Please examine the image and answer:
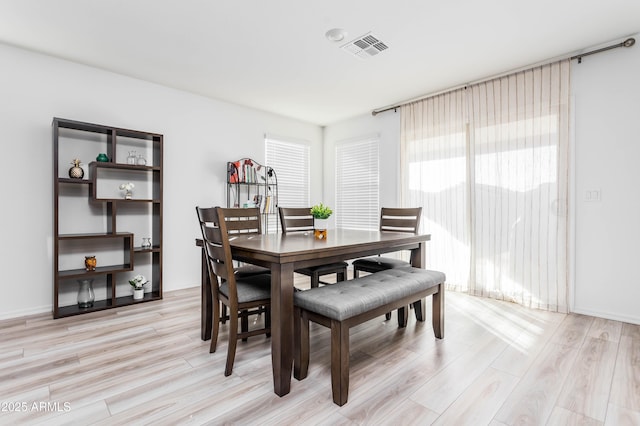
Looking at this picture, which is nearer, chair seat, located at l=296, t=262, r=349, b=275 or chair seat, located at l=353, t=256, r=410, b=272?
chair seat, located at l=296, t=262, r=349, b=275

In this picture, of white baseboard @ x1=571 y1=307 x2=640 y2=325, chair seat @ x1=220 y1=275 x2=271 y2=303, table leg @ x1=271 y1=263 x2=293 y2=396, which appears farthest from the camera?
white baseboard @ x1=571 y1=307 x2=640 y2=325

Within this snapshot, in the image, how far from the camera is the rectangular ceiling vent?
274 centimetres

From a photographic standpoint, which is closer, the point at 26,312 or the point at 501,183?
the point at 26,312

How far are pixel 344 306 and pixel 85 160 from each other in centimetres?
327

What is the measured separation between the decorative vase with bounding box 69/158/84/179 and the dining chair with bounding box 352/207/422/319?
288 centimetres

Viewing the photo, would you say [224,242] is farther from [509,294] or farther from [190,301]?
[509,294]

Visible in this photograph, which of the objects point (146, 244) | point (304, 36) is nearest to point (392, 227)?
point (304, 36)

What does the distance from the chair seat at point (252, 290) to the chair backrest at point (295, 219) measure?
42.9 inches

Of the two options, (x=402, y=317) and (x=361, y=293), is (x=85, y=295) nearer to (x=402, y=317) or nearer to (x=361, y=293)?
(x=361, y=293)

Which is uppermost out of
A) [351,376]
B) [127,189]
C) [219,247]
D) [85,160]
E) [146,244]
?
[85,160]

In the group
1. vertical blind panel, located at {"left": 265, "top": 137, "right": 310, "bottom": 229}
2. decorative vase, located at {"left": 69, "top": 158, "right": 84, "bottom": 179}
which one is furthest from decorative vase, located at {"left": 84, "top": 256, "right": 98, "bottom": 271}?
vertical blind panel, located at {"left": 265, "top": 137, "right": 310, "bottom": 229}

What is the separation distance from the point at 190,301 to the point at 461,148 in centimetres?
361

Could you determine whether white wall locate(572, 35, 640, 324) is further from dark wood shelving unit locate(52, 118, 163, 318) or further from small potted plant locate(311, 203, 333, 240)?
dark wood shelving unit locate(52, 118, 163, 318)

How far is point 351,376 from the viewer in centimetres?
188
